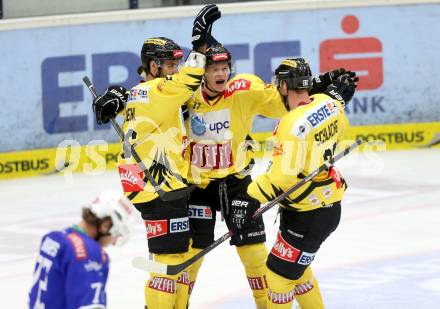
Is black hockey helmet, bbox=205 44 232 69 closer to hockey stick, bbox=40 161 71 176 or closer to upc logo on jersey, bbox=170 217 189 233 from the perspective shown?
upc logo on jersey, bbox=170 217 189 233

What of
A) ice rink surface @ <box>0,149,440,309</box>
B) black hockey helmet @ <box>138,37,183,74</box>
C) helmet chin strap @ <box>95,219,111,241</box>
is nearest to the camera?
helmet chin strap @ <box>95,219,111,241</box>

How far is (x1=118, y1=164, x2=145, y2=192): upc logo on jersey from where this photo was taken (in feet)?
22.4

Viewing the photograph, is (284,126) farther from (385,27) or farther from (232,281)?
(385,27)

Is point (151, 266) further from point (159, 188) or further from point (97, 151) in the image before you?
point (97, 151)

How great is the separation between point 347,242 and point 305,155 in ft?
9.57

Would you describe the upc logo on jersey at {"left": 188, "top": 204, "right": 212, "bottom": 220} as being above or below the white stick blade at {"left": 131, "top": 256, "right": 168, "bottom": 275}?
above

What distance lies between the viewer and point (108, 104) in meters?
6.83

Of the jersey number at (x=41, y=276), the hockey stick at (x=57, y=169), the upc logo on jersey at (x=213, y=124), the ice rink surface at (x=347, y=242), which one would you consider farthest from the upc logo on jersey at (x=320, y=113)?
the hockey stick at (x=57, y=169)

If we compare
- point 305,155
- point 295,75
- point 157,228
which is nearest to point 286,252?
point 305,155

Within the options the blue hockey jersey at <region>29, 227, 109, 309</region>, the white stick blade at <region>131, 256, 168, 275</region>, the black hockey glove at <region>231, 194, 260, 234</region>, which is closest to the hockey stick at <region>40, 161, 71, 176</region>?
the white stick blade at <region>131, 256, 168, 275</region>

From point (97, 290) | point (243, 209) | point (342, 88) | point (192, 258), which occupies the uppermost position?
point (342, 88)

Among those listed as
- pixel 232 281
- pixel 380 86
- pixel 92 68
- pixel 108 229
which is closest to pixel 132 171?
pixel 232 281

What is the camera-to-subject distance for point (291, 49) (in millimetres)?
12219

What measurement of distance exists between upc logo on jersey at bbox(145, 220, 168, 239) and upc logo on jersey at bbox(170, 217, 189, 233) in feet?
0.11
